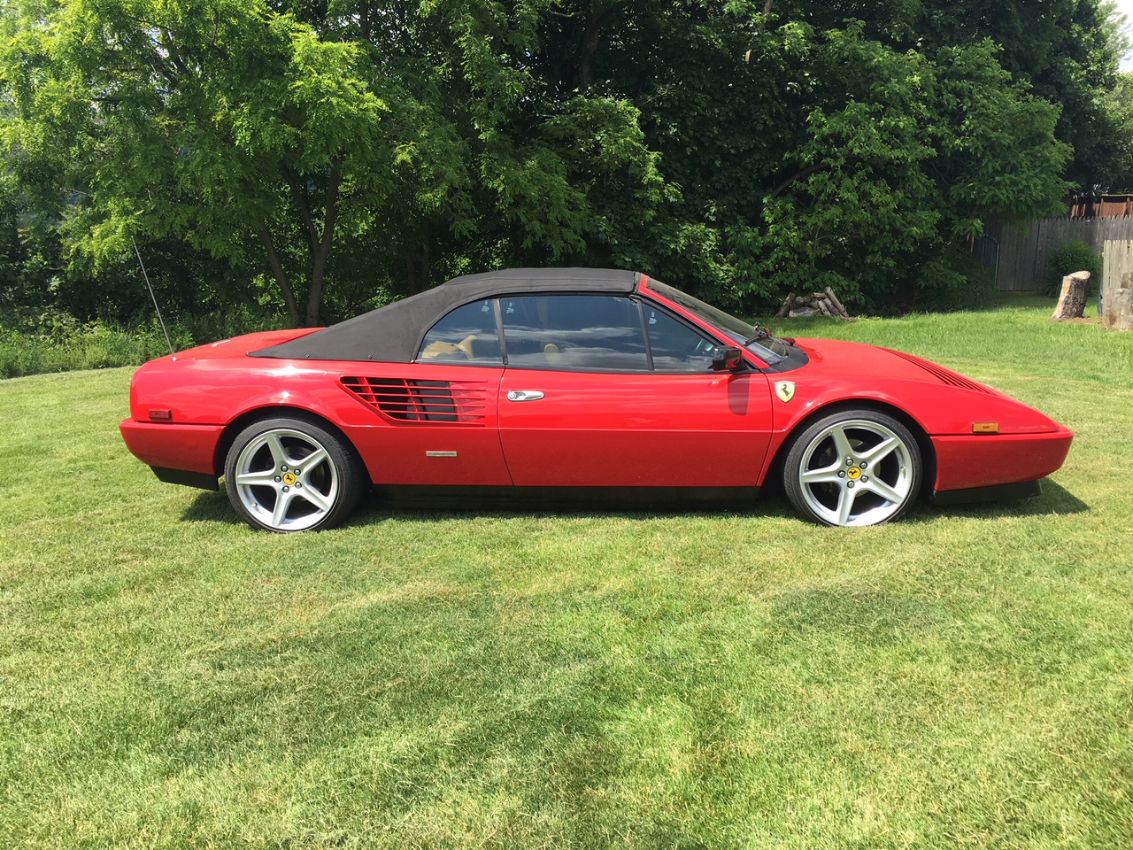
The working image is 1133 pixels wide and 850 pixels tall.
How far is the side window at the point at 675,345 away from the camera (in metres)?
3.93

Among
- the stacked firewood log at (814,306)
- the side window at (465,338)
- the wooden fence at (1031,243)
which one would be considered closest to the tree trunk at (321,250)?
the stacked firewood log at (814,306)

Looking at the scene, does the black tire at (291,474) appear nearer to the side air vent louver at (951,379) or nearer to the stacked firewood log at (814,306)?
the side air vent louver at (951,379)

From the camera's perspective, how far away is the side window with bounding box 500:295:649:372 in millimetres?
3959

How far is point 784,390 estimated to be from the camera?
384cm

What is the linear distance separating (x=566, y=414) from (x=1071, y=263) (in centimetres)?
1989

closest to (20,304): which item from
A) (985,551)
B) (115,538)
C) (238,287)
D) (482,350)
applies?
(238,287)

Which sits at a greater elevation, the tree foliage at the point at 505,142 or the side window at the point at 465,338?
the tree foliage at the point at 505,142

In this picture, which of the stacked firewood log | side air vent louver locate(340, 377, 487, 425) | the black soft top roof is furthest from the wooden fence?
side air vent louver locate(340, 377, 487, 425)

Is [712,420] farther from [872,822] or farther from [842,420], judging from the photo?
[872,822]

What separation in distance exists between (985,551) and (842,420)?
85 cm

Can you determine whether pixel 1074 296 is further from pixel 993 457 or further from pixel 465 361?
pixel 465 361

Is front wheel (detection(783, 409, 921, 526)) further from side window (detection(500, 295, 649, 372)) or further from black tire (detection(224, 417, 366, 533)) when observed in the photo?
black tire (detection(224, 417, 366, 533))

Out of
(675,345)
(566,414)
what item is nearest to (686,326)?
(675,345)

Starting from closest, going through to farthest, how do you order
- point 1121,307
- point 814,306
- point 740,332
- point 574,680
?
point 574,680 → point 740,332 → point 1121,307 → point 814,306
